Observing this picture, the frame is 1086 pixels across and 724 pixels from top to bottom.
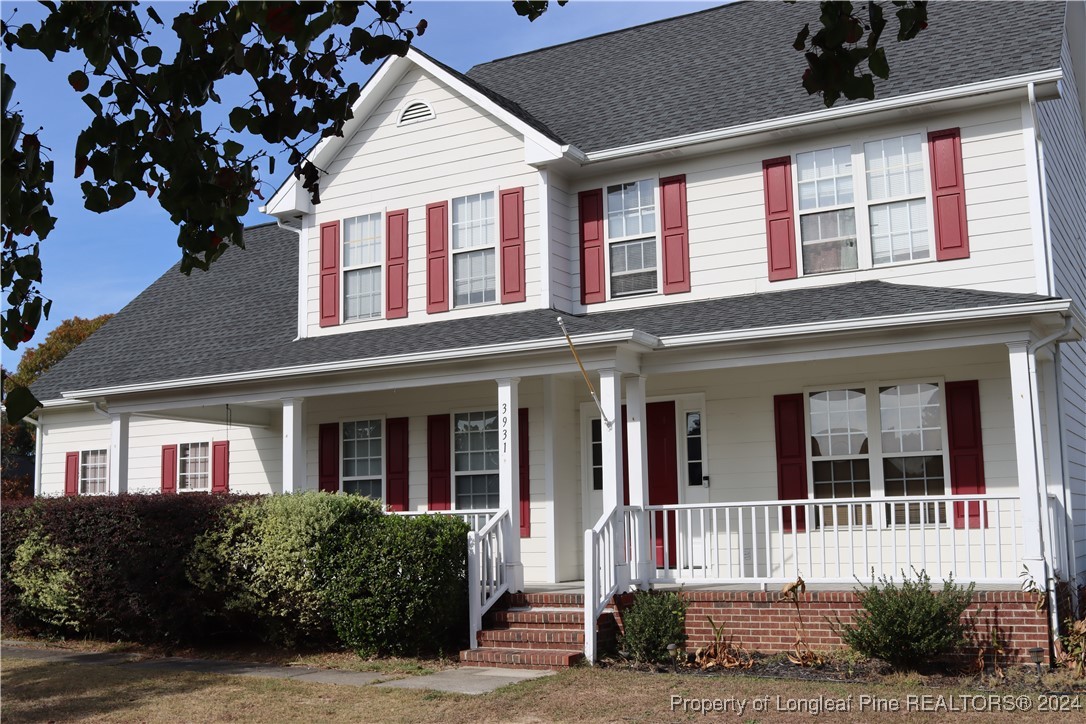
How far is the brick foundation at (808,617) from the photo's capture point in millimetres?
10117

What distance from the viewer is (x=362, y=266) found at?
1580 centimetres

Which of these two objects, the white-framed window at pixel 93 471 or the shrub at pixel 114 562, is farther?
the white-framed window at pixel 93 471

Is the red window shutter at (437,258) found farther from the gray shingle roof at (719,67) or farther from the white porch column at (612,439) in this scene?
the white porch column at (612,439)

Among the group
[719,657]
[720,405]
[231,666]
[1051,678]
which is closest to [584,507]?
[720,405]

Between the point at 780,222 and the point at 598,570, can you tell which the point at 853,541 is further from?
the point at 780,222

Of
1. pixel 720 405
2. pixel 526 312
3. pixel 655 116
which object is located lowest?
pixel 720 405

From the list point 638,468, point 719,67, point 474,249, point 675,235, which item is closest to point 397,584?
point 638,468

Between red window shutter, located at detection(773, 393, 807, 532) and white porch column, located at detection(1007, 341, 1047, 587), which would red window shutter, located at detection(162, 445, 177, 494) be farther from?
white porch column, located at detection(1007, 341, 1047, 587)

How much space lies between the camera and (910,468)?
40.5 feet

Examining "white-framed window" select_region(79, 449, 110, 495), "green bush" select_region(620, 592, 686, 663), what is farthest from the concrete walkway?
"white-framed window" select_region(79, 449, 110, 495)

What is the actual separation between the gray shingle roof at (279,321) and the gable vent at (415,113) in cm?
298

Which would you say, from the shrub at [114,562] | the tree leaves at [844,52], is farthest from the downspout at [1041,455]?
the shrub at [114,562]

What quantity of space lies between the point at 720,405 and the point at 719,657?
3734 mm

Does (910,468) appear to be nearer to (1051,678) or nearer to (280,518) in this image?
(1051,678)
